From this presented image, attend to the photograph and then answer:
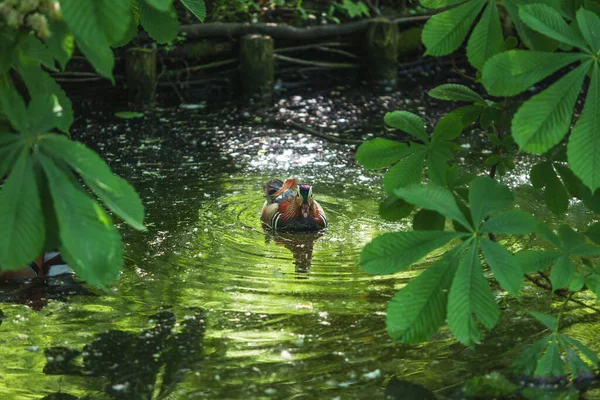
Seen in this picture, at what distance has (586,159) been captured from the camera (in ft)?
8.89

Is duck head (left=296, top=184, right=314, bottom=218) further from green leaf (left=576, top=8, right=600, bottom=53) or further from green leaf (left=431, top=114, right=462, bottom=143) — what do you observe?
green leaf (left=576, top=8, right=600, bottom=53)


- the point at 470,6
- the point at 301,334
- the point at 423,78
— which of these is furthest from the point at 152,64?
the point at 470,6

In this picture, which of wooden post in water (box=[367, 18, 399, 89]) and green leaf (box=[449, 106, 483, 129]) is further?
wooden post in water (box=[367, 18, 399, 89])

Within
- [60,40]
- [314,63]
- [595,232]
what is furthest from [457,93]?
[314,63]

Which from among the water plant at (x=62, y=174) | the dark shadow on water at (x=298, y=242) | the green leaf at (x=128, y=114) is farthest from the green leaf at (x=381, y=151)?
the green leaf at (x=128, y=114)

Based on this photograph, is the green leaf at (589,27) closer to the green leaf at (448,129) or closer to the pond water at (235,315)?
the green leaf at (448,129)

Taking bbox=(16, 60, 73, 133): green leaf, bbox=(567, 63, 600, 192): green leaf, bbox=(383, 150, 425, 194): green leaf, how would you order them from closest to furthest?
bbox=(16, 60, 73, 133): green leaf → bbox=(567, 63, 600, 192): green leaf → bbox=(383, 150, 425, 194): green leaf

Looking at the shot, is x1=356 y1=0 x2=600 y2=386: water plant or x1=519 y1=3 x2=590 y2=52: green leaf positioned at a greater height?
x1=519 y1=3 x2=590 y2=52: green leaf

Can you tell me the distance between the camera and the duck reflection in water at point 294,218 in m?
6.34

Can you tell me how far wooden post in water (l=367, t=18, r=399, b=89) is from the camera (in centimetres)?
1223

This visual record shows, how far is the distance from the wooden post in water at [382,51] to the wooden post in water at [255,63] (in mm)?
1650

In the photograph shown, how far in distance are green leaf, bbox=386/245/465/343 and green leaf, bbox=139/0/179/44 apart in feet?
4.04

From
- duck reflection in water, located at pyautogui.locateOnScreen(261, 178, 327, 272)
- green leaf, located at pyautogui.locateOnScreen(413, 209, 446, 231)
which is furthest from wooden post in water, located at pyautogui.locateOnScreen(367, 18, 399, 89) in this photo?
green leaf, located at pyautogui.locateOnScreen(413, 209, 446, 231)

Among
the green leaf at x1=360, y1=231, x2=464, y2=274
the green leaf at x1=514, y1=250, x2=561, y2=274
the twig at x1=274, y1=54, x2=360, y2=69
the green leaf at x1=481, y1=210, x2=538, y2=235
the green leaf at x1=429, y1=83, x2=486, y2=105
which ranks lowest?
the green leaf at x1=514, y1=250, x2=561, y2=274
